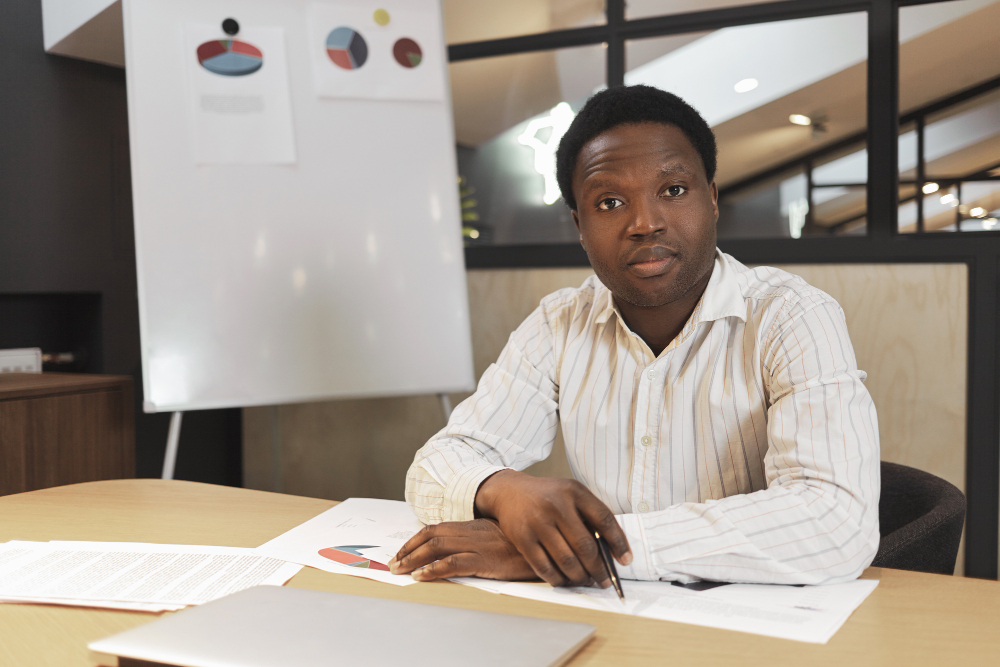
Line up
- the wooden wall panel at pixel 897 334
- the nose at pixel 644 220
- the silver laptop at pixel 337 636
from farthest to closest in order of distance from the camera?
the wooden wall panel at pixel 897 334
the nose at pixel 644 220
the silver laptop at pixel 337 636

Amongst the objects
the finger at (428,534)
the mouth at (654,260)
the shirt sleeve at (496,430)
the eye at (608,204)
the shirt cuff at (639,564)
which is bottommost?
the shirt cuff at (639,564)

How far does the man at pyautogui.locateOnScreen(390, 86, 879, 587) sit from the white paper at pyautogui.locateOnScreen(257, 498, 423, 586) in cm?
3

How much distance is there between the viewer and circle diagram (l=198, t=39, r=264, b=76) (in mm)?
2100

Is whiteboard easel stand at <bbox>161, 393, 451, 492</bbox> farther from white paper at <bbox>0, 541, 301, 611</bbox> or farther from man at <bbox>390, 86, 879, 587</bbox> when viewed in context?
white paper at <bbox>0, 541, 301, 611</bbox>

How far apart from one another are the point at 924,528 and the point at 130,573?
3.42 ft

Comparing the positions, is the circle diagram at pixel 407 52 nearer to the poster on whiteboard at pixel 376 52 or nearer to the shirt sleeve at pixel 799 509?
the poster on whiteboard at pixel 376 52

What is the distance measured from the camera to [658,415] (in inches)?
49.3

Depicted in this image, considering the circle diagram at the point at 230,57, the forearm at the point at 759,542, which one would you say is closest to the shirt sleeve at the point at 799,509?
the forearm at the point at 759,542

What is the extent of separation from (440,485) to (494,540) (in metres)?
0.22

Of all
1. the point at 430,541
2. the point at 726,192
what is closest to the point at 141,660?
the point at 430,541

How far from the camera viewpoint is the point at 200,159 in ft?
6.86

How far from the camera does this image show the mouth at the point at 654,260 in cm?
121

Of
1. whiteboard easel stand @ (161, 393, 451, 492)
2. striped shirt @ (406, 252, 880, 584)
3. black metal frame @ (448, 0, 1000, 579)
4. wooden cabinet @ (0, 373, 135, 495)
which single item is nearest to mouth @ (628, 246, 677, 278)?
striped shirt @ (406, 252, 880, 584)

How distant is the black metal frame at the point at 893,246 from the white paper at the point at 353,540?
5.43ft
